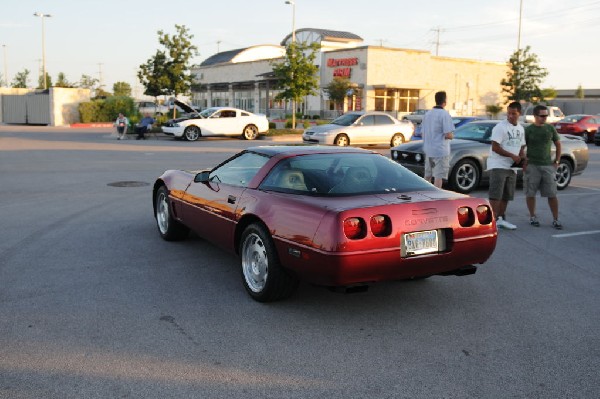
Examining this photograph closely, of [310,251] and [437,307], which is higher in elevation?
[310,251]

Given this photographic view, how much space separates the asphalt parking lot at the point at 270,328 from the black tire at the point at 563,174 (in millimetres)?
5498

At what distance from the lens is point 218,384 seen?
3541 mm

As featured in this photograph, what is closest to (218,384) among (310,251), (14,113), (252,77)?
(310,251)

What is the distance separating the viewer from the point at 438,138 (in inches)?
388

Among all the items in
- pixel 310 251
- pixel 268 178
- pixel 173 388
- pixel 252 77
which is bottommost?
pixel 173 388

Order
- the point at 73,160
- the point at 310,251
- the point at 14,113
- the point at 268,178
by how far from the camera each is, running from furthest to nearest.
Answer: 1. the point at 14,113
2. the point at 73,160
3. the point at 268,178
4. the point at 310,251

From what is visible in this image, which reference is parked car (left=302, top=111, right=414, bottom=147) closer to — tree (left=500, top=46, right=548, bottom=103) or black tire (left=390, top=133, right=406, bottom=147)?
black tire (left=390, top=133, right=406, bottom=147)

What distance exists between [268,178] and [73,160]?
550 inches

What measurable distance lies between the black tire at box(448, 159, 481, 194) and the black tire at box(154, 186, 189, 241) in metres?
6.32

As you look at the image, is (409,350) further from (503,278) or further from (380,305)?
(503,278)

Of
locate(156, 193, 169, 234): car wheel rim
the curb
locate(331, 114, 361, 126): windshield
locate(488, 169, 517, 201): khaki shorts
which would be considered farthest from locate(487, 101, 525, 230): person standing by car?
the curb

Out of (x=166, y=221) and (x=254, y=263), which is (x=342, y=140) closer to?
(x=166, y=221)

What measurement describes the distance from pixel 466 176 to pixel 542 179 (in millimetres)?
3482

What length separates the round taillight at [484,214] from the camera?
5.00 metres
